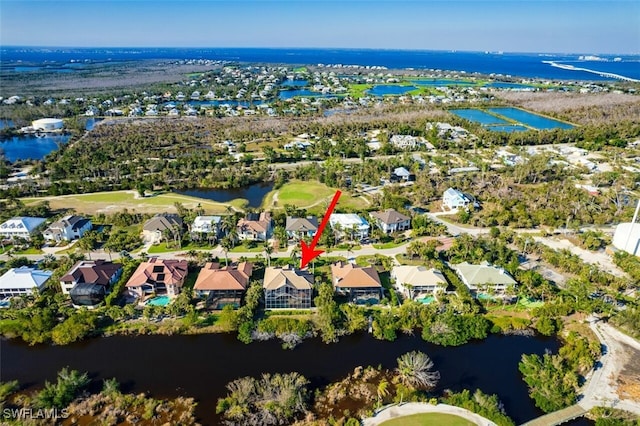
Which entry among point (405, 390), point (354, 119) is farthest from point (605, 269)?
point (354, 119)

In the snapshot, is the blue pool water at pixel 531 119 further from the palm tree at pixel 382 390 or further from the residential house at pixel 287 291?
the palm tree at pixel 382 390

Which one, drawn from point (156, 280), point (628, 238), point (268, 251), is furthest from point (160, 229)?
point (628, 238)

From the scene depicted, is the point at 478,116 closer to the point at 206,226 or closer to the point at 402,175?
→ the point at 402,175

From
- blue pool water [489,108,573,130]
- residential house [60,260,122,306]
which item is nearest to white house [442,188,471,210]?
residential house [60,260,122,306]

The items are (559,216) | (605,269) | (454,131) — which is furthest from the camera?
(454,131)

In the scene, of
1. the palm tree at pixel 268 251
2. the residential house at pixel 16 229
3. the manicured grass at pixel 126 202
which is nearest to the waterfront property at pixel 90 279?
the residential house at pixel 16 229

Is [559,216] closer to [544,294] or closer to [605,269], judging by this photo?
[605,269]
